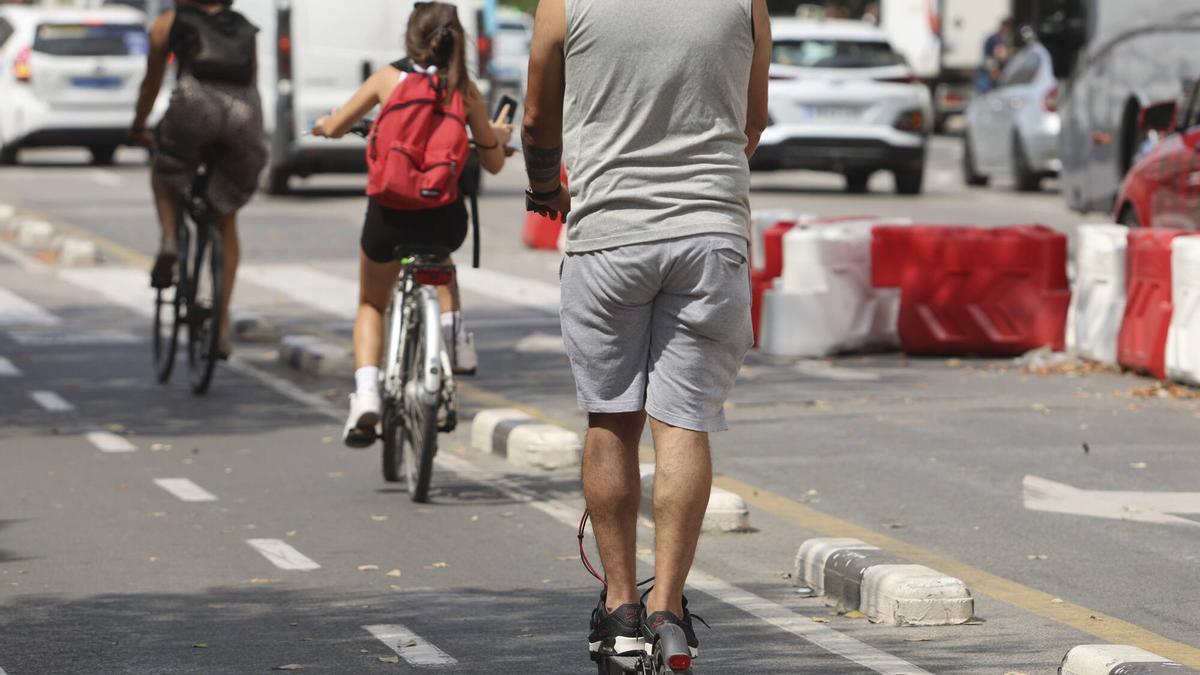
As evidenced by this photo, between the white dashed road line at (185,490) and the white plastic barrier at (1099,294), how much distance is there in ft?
16.5

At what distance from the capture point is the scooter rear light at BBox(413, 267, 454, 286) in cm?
852

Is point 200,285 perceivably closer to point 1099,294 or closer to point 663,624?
point 1099,294

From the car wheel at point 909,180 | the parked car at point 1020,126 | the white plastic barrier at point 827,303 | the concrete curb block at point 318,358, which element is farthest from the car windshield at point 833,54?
the concrete curb block at point 318,358

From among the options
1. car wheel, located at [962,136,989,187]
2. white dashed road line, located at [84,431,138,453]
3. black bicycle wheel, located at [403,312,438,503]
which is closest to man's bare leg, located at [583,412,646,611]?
black bicycle wheel, located at [403,312,438,503]

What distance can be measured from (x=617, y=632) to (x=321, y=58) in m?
19.8

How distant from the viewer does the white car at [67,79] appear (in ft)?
96.5

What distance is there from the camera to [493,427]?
9.70 m

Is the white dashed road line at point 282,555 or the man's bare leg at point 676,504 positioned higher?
the man's bare leg at point 676,504

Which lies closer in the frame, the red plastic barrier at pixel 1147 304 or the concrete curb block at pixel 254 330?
the red plastic barrier at pixel 1147 304

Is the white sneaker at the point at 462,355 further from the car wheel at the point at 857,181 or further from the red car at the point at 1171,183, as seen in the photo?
the car wheel at the point at 857,181

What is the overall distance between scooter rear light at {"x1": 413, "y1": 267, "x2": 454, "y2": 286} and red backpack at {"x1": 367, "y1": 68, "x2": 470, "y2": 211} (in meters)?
0.23

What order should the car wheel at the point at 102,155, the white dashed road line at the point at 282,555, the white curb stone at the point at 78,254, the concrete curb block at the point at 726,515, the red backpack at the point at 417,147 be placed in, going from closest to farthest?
the white dashed road line at the point at 282,555
the concrete curb block at the point at 726,515
the red backpack at the point at 417,147
the white curb stone at the point at 78,254
the car wheel at the point at 102,155

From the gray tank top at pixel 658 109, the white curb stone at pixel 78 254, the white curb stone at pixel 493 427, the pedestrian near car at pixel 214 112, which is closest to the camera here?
the gray tank top at pixel 658 109

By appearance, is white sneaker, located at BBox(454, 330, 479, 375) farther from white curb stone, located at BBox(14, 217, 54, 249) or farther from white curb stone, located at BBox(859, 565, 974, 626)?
white curb stone, located at BBox(14, 217, 54, 249)
